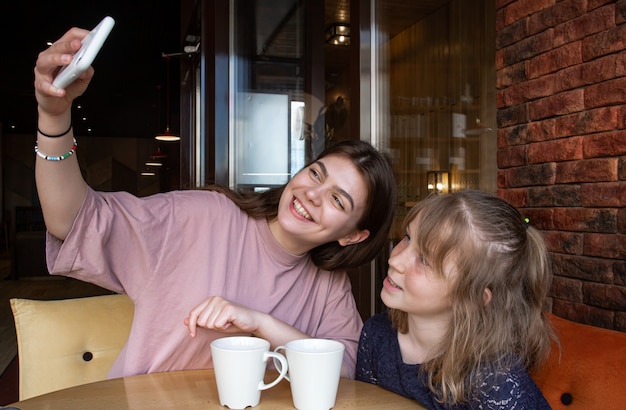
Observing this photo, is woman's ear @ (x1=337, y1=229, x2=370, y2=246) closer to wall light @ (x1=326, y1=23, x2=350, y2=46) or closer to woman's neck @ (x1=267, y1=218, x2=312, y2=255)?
woman's neck @ (x1=267, y1=218, x2=312, y2=255)

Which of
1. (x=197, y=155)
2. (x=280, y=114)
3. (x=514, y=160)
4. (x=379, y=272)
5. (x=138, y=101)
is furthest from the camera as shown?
(x=138, y=101)

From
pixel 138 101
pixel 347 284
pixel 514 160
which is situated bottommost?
pixel 347 284

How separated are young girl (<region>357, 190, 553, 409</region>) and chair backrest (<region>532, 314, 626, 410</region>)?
41mm

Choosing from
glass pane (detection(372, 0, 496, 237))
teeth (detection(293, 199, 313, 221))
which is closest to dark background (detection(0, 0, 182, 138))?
glass pane (detection(372, 0, 496, 237))

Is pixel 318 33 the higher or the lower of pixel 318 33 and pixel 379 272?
the higher

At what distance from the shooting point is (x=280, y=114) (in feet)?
12.9

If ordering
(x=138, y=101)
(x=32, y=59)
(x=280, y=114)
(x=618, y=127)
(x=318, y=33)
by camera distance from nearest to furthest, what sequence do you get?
(x=618, y=127) → (x=318, y=33) → (x=280, y=114) → (x=32, y=59) → (x=138, y=101)

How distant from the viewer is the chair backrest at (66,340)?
53.3 inches

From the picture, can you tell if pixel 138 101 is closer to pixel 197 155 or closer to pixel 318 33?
pixel 197 155

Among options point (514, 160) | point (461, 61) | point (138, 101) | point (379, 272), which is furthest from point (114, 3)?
point (138, 101)

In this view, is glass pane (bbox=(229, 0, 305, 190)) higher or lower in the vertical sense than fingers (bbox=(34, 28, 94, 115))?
higher

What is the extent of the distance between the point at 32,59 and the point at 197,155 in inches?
233

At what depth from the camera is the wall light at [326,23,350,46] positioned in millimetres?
3117

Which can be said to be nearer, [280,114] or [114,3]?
[280,114]
